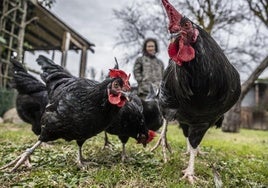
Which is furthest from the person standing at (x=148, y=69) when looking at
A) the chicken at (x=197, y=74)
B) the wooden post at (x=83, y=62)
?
the wooden post at (x=83, y=62)

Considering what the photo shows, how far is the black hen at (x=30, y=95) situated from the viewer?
5711mm

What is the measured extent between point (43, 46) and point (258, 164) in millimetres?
16743

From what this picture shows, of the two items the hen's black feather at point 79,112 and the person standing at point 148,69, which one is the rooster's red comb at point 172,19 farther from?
the person standing at point 148,69

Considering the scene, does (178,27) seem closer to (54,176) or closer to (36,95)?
(54,176)

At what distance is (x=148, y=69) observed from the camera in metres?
8.45

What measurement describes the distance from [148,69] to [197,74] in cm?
507

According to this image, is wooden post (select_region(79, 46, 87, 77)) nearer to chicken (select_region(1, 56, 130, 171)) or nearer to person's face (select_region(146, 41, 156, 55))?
person's face (select_region(146, 41, 156, 55))

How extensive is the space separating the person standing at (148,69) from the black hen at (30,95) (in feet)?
10.4

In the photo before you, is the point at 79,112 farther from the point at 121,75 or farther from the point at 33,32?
the point at 33,32

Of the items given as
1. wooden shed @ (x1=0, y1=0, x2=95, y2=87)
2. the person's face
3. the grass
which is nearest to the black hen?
the grass

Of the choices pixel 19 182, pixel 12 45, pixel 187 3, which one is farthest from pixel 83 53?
pixel 19 182

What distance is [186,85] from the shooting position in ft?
11.4

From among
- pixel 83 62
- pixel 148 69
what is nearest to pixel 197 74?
pixel 148 69

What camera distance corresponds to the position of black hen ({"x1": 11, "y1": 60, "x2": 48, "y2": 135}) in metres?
5.71
